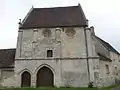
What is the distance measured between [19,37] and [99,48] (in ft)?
39.6

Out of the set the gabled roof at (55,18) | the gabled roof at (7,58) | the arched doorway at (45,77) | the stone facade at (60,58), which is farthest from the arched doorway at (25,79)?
the gabled roof at (55,18)

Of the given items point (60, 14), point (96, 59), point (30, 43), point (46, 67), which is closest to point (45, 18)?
point (60, 14)

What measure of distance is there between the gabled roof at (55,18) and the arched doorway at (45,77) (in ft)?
19.6

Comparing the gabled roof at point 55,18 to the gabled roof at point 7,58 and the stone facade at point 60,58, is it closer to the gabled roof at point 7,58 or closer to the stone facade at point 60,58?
the stone facade at point 60,58

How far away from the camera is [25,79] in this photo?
2386 cm

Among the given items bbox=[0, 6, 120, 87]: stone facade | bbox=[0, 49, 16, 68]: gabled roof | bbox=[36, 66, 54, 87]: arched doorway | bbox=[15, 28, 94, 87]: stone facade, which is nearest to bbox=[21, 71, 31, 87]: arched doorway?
bbox=[0, 6, 120, 87]: stone facade

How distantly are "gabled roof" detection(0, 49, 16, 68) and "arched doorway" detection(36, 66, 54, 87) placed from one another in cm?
414

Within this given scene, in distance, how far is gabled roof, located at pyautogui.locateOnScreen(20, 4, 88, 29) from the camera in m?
25.6

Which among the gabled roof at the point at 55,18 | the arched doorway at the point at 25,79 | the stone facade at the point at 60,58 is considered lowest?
the arched doorway at the point at 25,79

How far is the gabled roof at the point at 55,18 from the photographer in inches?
1009

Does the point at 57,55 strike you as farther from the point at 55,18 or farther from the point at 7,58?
the point at 7,58

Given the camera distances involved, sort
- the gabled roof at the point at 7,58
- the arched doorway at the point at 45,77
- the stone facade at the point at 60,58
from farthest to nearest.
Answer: the gabled roof at the point at 7,58, the arched doorway at the point at 45,77, the stone facade at the point at 60,58

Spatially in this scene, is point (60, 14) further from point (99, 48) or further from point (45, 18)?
point (99, 48)

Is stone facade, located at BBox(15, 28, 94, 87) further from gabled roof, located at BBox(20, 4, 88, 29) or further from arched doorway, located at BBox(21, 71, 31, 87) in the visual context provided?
gabled roof, located at BBox(20, 4, 88, 29)
